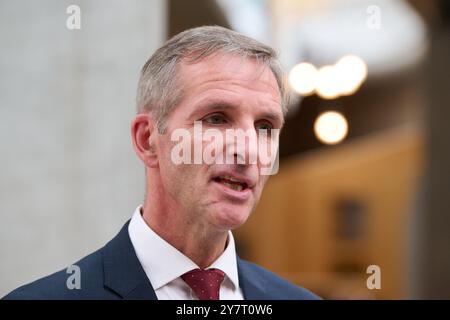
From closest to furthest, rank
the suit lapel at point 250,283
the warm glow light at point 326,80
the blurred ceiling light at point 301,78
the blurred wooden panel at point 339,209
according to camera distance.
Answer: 1. the suit lapel at point 250,283
2. the blurred ceiling light at point 301,78
3. the warm glow light at point 326,80
4. the blurred wooden panel at point 339,209

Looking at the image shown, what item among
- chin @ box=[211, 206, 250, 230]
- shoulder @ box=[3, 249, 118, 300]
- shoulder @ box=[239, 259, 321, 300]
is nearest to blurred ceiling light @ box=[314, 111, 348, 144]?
shoulder @ box=[239, 259, 321, 300]

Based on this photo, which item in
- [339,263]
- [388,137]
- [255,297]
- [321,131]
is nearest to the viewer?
[255,297]

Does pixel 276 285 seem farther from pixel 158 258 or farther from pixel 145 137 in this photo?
pixel 145 137

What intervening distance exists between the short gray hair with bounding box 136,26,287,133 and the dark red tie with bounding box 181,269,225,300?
223 mm

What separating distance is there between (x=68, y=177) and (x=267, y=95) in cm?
38

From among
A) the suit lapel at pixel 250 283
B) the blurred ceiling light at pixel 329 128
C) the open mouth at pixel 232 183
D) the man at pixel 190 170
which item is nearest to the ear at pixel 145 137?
the man at pixel 190 170

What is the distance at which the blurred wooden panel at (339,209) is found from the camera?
752 cm

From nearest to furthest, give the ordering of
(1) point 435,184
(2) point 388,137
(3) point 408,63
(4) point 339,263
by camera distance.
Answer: (1) point 435,184 < (3) point 408,63 < (2) point 388,137 < (4) point 339,263

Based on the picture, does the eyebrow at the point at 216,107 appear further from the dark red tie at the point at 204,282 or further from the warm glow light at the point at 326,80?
the warm glow light at the point at 326,80

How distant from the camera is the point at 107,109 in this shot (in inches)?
43.3

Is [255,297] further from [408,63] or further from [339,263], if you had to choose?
[339,263]

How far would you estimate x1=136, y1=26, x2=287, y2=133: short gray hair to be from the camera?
0.95 m

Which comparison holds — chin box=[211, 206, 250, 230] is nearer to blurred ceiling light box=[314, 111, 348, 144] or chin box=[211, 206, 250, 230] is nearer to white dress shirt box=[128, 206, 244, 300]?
white dress shirt box=[128, 206, 244, 300]

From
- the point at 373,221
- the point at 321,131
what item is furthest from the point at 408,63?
the point at 321,131
